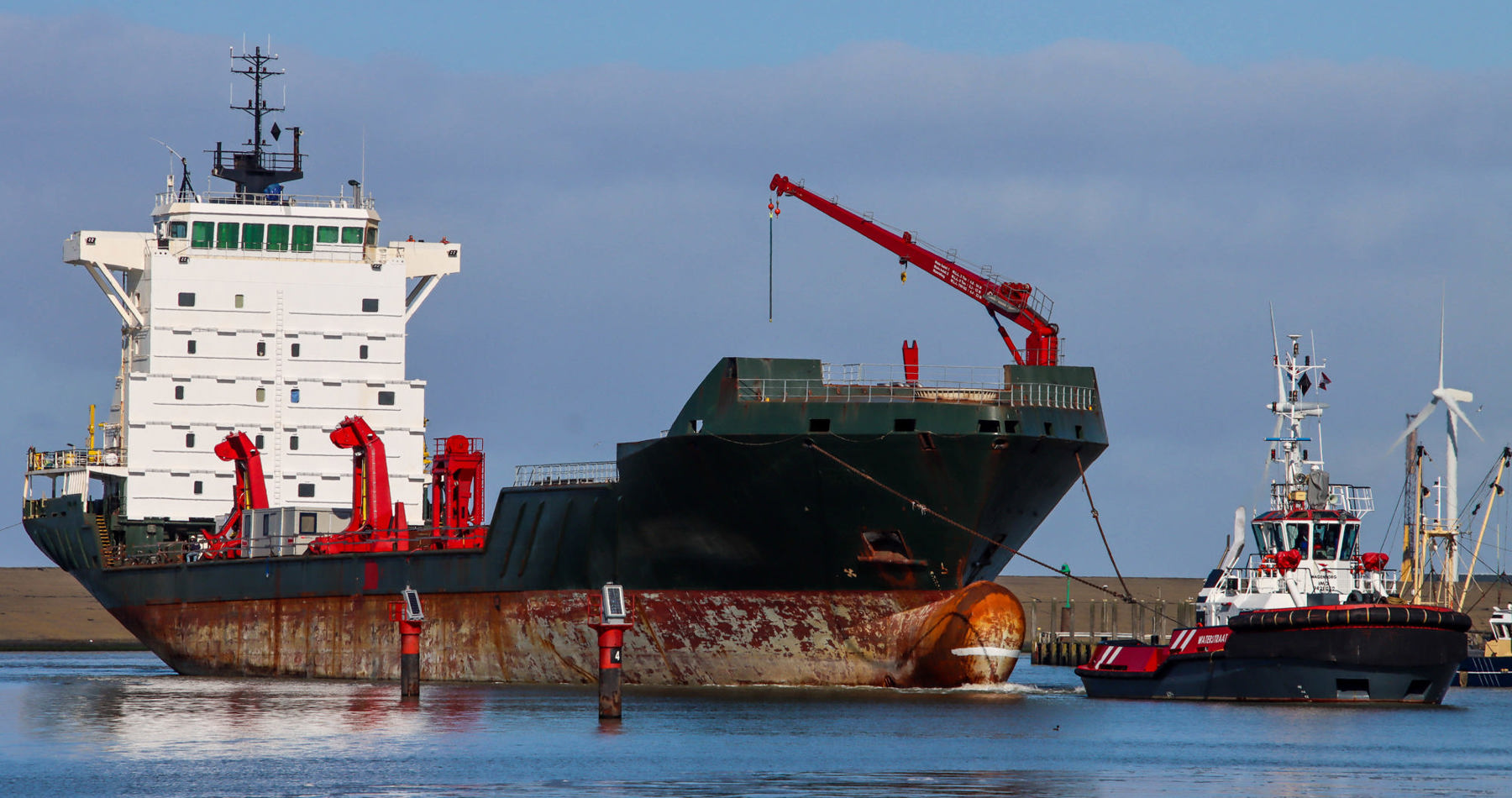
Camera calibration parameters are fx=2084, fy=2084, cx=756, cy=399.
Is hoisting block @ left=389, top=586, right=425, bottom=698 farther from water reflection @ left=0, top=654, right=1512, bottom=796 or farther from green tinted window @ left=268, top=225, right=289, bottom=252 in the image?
green tinted window @ left=268, top=225, right=289, bottom=252

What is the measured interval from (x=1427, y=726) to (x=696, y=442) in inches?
462

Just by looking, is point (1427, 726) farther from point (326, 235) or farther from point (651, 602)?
point (326, 235)

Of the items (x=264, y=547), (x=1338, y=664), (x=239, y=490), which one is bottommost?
(x=1338, y=664)

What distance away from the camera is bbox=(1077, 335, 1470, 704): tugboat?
32.6m

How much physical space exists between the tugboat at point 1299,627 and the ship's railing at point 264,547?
11.9m

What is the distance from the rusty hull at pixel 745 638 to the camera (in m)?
33.4

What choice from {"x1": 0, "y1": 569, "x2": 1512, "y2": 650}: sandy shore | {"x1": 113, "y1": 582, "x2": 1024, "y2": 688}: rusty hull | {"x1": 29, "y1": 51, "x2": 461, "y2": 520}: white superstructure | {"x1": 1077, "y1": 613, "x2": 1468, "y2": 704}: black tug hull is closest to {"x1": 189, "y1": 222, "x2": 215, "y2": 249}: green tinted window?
{"x1": 29, "y1": 51, "x2": 461, "y2": 520}: white superstructure

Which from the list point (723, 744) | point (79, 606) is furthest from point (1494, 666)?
point (79, 606)

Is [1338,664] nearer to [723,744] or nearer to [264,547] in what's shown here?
[723,744]

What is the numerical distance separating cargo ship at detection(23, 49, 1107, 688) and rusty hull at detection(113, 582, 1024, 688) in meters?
0.04

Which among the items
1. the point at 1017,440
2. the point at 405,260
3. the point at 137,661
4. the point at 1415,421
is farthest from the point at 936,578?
the point at 137,661

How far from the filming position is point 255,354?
43969 millimetres

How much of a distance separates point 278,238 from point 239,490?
584cm

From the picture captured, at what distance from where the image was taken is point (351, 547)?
41000 mm
